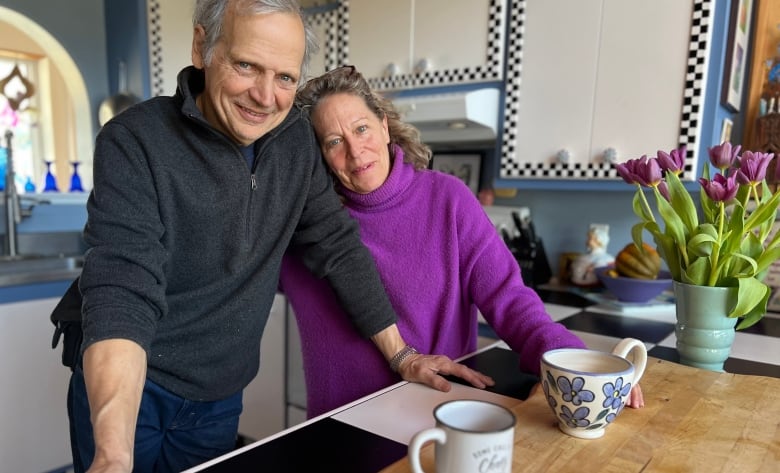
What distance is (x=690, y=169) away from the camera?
1539 mm

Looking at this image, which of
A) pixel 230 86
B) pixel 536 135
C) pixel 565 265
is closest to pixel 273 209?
pixel 230 86

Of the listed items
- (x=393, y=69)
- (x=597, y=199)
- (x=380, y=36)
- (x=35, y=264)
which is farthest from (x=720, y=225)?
(x=35, y=264)

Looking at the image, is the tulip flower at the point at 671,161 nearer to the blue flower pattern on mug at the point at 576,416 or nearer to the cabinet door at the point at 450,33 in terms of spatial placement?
the blue flower pattern on mug at the point at 576,416

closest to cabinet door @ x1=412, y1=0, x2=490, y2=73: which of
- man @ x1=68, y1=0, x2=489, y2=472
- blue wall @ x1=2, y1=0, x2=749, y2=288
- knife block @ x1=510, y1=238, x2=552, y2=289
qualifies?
blue wall @ x1=2, y1=0, x2=749, y2=288

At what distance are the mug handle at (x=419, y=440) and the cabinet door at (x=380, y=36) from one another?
1.75 metres

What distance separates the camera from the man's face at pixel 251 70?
A: 77cm

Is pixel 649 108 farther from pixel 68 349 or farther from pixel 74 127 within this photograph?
pixel 74 127

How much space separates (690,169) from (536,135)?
1.58 feet

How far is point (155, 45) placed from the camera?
8.87 feet

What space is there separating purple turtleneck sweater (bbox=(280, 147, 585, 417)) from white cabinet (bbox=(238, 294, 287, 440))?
1023 millimetres

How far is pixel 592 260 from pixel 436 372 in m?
1.12

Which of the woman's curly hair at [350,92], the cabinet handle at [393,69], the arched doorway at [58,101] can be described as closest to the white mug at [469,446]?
the woman's curly hair at [350,92]

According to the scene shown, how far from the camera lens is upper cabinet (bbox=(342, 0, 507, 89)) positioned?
1.82 metres

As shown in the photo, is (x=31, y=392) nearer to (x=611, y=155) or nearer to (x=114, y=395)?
(x=114, y=395)
